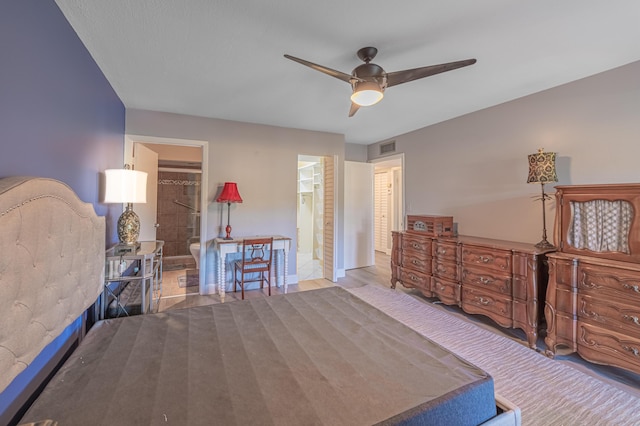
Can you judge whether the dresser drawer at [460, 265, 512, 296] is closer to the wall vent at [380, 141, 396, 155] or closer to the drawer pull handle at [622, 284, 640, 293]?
the drawer pull handle at [622, 284, 640, 293]

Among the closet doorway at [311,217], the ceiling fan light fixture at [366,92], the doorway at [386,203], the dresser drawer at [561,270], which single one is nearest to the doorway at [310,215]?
the closet doorway at [311,217]

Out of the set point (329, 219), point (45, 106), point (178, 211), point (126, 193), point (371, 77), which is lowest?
point (329, 219)

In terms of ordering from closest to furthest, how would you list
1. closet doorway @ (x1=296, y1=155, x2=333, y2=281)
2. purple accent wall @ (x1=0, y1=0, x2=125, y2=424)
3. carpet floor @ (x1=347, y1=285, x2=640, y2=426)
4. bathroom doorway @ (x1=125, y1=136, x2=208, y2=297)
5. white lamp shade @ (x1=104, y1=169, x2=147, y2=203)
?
purple accent wall @ (x1=0, y1=0, x2=125, y2=424), carpet floor @ (x1=347, y1=285, x2=640, y2=426), white lamp shade @ (x1=104, y1=169, x2=147, y2=203), bathroom doorway @ (x1=125, y1=136, x2=208, y2=297), closet doorway @ (x1=296, y1=155, x2=333, y2=281)

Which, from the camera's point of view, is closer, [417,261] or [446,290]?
[446,290]

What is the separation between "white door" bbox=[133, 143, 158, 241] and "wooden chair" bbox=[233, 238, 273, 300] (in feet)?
4.42

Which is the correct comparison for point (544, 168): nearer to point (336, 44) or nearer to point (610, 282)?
point (610, 282)

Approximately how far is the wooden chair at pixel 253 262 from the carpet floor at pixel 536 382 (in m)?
1.96

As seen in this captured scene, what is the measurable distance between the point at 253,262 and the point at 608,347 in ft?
11.5

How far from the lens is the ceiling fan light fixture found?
1933 millimetres

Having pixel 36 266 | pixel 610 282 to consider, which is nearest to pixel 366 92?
pixel 36 266

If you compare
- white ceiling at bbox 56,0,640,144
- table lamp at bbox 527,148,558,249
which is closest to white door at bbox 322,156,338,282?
white ceiling at bbox 56,0,640,144

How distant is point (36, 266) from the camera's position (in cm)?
111

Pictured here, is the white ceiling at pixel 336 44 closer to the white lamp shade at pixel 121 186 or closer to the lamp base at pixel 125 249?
the white lamp shade at pixel 121 186

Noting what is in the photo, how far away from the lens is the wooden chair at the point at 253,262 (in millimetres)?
3498
